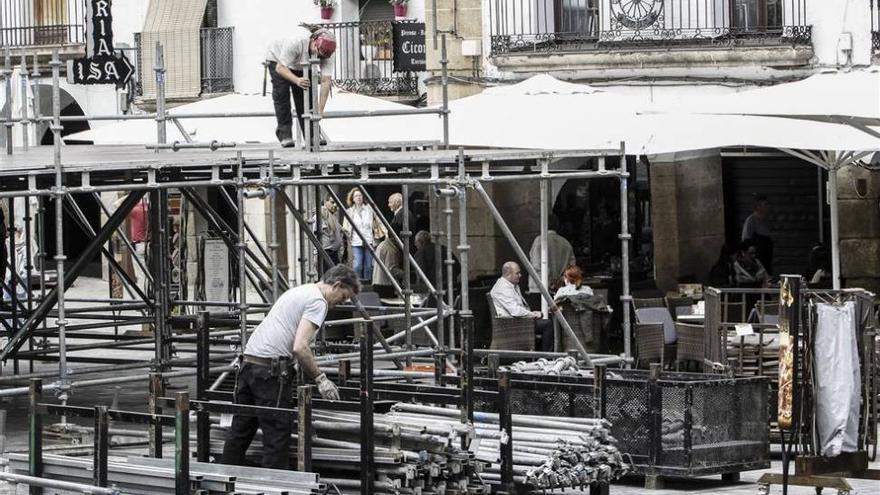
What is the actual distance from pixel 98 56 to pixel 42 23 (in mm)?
4343

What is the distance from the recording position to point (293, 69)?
18.7 m

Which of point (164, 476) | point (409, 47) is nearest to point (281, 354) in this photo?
point (164, 476)

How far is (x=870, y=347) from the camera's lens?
641 inches

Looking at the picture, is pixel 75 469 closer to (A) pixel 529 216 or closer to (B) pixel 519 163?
(B) pixel 519 163

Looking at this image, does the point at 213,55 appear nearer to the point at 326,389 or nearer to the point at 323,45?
the point at 323,45

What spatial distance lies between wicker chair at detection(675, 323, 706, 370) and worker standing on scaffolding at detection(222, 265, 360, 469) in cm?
589

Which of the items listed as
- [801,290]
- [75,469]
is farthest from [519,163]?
[75,469]

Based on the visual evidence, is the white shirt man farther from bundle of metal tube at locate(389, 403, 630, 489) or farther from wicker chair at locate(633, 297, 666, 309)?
bundle of metal tube at locate(389, 403, 630, 489)

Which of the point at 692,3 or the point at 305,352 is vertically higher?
the point at 692,3

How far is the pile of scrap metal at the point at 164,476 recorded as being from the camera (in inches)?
491

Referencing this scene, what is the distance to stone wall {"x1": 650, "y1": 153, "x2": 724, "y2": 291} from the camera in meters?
27.8

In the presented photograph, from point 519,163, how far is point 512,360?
2074 mm

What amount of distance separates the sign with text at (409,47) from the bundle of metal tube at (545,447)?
18.1 metres

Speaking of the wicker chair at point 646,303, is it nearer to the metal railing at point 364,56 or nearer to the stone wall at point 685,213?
the stone wall at point 685,213
